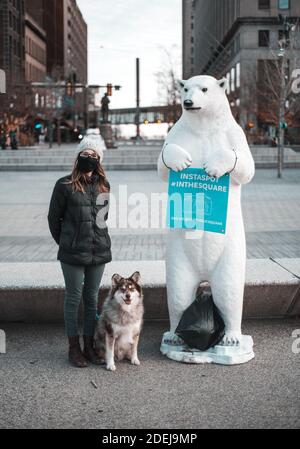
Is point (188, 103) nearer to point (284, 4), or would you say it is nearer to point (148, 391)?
point (148, 391)

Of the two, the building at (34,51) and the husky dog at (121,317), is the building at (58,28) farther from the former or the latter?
the husky dog at (121,317)

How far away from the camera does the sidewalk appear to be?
4.24 meters

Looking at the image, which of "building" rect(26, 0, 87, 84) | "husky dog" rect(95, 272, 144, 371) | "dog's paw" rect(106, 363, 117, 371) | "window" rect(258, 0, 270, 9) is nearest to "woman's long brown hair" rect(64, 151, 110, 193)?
"husky dog" rect(95, 272, 144, 371)

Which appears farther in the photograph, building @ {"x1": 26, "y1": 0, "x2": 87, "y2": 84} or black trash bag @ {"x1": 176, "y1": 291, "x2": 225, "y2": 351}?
building @ {"x1": 26, "y1": 0, "x2": 87, "y2": 84}

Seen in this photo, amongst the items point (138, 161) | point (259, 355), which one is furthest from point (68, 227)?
point (138, 161)

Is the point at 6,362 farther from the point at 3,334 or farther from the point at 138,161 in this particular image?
the point at 138,161

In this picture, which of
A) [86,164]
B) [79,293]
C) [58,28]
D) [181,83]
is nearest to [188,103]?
[181,83]

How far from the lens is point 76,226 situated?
5297 mm

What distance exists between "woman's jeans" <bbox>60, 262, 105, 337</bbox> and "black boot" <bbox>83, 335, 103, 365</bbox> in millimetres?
49

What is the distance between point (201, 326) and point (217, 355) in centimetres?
26

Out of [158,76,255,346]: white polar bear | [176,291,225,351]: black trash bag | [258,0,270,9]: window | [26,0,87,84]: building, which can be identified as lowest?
[176,291,225,351]: black trash bag

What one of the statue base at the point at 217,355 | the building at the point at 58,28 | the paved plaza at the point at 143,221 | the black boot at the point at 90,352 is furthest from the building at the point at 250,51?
the black boot at the point at 90,352

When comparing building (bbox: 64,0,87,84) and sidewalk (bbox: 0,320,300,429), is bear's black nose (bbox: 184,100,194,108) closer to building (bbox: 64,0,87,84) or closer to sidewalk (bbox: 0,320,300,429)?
sidewalk (bbox: 0,320,300,429)
